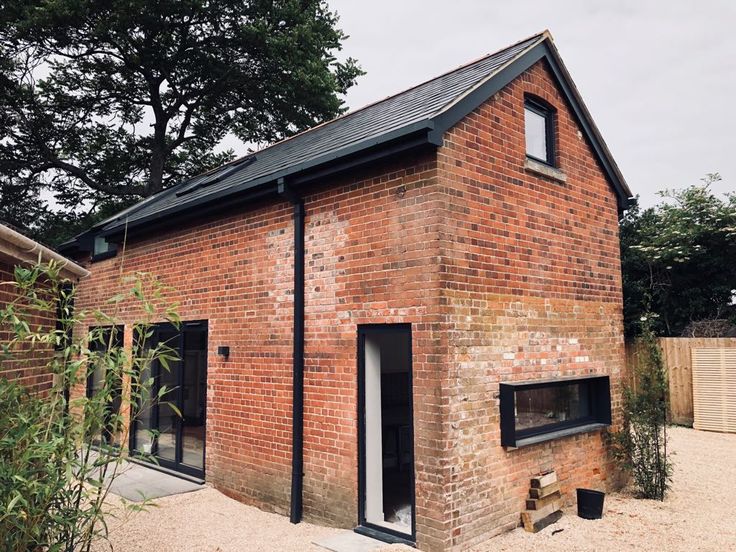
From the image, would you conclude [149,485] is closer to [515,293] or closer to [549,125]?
[515,293]

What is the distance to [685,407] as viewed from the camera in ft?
45.8

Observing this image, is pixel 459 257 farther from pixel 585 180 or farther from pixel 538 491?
pixel 585 180

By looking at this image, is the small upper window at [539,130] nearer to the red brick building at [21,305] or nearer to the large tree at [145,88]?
the red brick building at [21,305]

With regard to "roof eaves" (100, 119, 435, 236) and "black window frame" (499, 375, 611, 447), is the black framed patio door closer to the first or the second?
"roof eaves" (100, 119, 435, 236)

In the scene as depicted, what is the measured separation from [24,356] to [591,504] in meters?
6.41

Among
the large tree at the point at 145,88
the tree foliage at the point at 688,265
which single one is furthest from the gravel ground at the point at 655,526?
the large tree at the point at 145,88

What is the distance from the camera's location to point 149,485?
7.98 m

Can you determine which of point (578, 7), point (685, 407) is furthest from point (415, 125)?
point (685, 407)

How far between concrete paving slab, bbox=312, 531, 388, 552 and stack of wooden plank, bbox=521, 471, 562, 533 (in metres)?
1.75

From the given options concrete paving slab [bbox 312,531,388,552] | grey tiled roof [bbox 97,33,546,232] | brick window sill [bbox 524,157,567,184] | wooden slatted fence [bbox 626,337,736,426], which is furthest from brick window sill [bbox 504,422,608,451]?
wooden slatted fence [bbox 626,337,736,426]

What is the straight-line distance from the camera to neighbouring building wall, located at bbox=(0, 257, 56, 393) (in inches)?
174

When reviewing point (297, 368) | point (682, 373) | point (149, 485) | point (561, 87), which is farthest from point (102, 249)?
point (682, 373)

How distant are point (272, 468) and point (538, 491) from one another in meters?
3.35

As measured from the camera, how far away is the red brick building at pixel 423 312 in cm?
545
